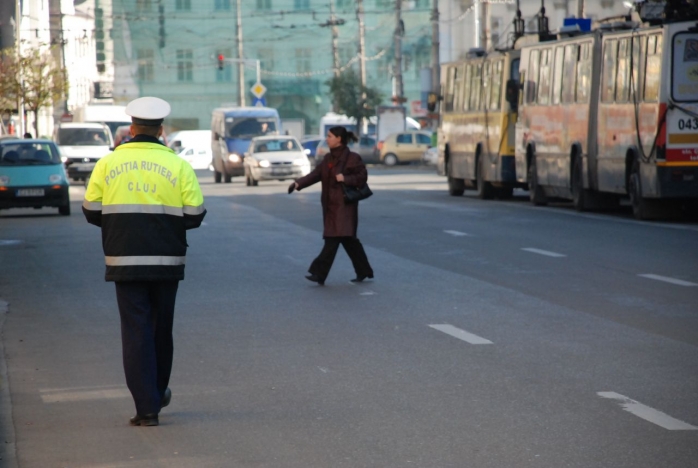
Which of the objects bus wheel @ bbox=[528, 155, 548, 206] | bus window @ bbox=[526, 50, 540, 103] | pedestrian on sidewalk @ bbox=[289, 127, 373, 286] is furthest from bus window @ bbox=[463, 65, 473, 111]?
pedestrian on sidewalk @ bbox=[289, 127, 373, 286]

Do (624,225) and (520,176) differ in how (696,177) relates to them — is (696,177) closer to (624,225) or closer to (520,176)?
(624,225)

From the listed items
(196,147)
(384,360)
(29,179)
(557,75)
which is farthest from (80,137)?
(384,360)

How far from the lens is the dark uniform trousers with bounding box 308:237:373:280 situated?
15.1 metres

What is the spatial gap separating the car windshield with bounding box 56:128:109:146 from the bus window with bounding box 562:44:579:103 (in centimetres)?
2409

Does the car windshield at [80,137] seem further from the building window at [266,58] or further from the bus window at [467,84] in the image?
the building window at [266,58]

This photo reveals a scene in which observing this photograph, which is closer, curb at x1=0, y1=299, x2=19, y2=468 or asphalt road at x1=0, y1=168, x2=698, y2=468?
curb at x1=0, y1=299, x2=19, y2=468

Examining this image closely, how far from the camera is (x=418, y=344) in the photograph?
10.8 meters

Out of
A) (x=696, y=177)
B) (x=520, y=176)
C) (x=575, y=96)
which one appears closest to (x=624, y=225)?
(x=696, y=177)

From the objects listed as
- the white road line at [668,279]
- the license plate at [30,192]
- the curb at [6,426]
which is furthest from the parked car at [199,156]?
the curb at [6,426]

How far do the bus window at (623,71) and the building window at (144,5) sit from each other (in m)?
78.2

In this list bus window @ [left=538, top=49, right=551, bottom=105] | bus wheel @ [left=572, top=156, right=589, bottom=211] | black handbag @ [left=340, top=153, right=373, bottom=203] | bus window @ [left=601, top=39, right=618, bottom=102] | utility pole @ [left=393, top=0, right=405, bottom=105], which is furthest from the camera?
utility pole @ [left=393, top=0, right=405, bottom=105]

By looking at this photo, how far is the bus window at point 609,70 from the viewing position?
26438 mm

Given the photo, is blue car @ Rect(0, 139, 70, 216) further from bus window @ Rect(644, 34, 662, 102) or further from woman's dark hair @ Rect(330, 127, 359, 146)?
woman's dark hair @ Rect(330, 127, 359, 146)

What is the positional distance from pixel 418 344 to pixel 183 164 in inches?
132
